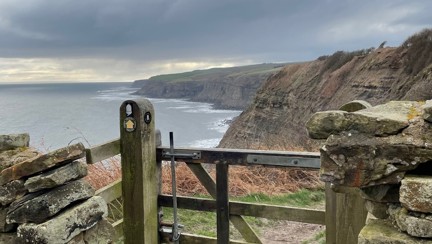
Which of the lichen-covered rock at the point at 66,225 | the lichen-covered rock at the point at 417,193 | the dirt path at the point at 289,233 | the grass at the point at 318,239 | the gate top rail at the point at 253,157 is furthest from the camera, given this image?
the dirt path at the point at 289,233

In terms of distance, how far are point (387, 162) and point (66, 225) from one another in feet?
8.06

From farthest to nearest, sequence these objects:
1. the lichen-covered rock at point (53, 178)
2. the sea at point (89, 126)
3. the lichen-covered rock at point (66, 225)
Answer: the sea at point (89, 126), the lichen-covered rock at point (53, 178), the lichen-covered rock at point (66, 225)

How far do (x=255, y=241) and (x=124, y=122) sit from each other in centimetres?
176

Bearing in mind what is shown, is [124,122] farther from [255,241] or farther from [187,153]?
[255,241]

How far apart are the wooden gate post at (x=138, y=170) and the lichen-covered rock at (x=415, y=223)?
2.61 metres

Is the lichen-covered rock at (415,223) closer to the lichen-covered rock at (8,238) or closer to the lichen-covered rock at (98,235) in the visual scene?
the lichen-covered rock at (98,235)

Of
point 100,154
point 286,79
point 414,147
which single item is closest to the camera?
point 414,147

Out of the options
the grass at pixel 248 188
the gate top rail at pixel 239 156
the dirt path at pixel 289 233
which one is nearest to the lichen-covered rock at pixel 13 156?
the gate top rail at pixel 239 156

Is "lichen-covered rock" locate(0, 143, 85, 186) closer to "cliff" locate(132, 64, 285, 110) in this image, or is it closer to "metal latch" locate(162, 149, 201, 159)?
"metal latch" locate(162, 149, 201, 159)

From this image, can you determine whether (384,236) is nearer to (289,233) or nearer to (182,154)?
(182,154)

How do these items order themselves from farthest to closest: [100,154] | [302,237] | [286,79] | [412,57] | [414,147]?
[286,79]
[412,57]
[302,237]
[100,154]
[414,147]

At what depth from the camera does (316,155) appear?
3896mm

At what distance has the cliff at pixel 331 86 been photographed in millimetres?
24984

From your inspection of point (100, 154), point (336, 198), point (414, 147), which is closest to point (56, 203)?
point (100, 154)
